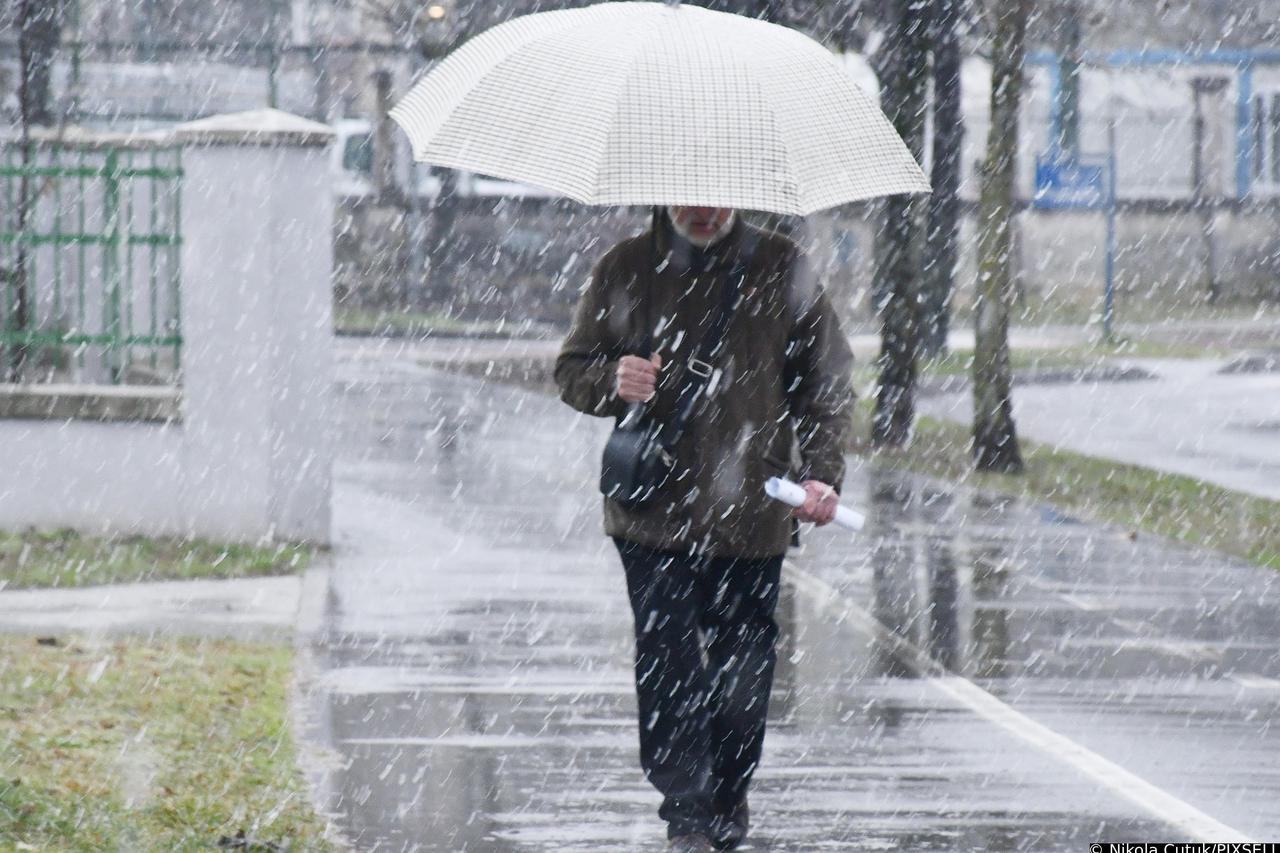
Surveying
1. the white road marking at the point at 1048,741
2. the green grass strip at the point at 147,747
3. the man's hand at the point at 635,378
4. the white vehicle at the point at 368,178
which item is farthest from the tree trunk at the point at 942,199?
the man's hand at the point at 635,378

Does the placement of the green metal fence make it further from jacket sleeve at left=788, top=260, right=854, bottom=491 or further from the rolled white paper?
the rolled white paper

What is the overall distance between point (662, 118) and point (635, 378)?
661mm

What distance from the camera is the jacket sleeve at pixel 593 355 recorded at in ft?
20.4

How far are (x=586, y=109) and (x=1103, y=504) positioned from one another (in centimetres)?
944

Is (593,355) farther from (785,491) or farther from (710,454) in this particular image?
(785,491)

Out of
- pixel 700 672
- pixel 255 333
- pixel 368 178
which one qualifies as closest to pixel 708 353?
pixel 700 672

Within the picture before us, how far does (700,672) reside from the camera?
6.34 meters

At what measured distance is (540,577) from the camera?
11312mm

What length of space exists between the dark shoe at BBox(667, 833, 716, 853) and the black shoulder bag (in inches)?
34.0

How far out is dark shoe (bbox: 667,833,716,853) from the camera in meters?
6.22

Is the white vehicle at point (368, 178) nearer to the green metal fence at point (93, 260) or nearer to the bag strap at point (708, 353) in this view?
the green metal fence at point (93, 260)

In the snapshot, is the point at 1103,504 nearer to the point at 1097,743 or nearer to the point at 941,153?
the point at 1097,743

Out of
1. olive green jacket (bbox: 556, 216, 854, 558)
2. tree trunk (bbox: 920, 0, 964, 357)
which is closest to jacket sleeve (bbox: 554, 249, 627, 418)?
olive green jacket (bbox: 556, 216, 854, 558)

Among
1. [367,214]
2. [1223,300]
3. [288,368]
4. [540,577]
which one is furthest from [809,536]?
[1223,300]
